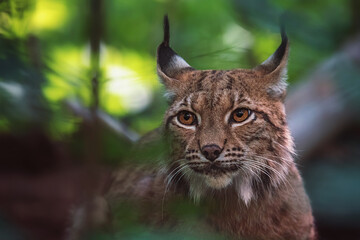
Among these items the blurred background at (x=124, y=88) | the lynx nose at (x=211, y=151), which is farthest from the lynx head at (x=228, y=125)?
the blurred background at (x=124, y=88)

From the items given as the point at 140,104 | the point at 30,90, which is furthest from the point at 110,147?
the point at 140,104

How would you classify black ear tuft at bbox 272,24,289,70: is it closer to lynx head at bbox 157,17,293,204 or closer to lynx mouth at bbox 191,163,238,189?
lynx head at bbox 157,17,293,204

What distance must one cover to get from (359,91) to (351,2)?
0.98m

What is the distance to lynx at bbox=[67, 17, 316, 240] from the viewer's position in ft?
11.5

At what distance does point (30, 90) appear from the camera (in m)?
1.69

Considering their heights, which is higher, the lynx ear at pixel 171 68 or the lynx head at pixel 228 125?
the lynx ear at pixel 171 68

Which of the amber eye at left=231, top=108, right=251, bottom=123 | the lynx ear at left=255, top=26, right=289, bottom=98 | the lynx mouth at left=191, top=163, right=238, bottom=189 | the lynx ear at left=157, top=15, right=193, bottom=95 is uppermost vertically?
the lynx ear at left=157, top=15, right=193, bottom=95

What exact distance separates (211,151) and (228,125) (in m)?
0.25

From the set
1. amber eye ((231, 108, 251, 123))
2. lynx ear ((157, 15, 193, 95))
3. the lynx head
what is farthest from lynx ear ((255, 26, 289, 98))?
lynx ear ((157, 15, 193, 95))

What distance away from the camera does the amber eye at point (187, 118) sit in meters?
3.66

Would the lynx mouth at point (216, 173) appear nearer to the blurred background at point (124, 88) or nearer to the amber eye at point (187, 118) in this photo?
the amber eye at point (187, 118)

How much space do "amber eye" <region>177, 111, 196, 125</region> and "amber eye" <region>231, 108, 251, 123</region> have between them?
28 cm

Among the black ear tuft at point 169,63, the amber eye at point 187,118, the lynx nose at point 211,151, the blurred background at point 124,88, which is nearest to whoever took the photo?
the blurred background at point 124,88

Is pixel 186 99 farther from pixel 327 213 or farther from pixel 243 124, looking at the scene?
pixel 327 213
